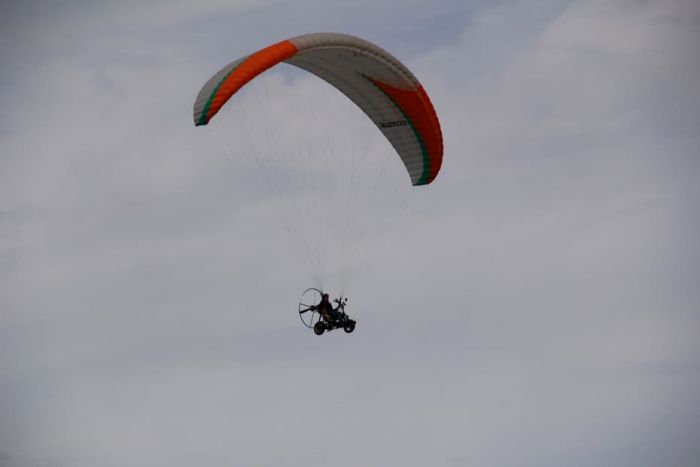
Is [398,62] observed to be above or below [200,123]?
above

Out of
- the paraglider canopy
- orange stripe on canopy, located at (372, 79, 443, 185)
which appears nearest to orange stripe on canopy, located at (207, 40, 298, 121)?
the paraglider canopy

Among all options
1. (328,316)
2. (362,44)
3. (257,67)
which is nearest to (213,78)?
(257,67)

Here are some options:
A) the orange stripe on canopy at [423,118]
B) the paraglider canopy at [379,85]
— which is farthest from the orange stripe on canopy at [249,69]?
the orange stripe on canopy at [423,118]

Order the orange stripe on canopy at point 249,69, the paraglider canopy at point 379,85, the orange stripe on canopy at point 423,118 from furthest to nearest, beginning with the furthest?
1. the orange stripe on canopy at point 423,118
2. the paraglider canopy at point 379,85
3. the orange stripe on canopy at point 249,69

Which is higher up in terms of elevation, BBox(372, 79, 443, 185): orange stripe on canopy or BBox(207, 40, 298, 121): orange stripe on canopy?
BBox(372, 79, 443, 185): orange stripe on canopy

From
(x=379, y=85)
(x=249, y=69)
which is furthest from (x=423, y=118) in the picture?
(x=249, y=69)

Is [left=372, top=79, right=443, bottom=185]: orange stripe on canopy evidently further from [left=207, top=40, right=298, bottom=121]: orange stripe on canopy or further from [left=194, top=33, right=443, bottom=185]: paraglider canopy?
[left=207, top=40, right=298, bottom=121]: orange stripe on canopy

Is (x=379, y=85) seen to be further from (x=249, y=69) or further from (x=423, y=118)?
(x=249, y=69)

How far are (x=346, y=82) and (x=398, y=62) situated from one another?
8.29 ft

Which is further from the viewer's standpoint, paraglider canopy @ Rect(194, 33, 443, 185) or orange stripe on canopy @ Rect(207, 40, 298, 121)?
paraglider canopy @ Rect(194, 33, 443, 185)

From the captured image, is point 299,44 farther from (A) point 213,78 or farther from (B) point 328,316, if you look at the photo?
(B) point 328,316

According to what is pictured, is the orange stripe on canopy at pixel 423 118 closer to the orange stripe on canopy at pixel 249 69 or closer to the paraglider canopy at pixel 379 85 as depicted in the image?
the paraglider canopy at pixel 379 85

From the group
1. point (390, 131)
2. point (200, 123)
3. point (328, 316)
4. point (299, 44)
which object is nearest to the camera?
point (200, 123)

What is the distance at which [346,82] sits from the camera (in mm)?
46000
